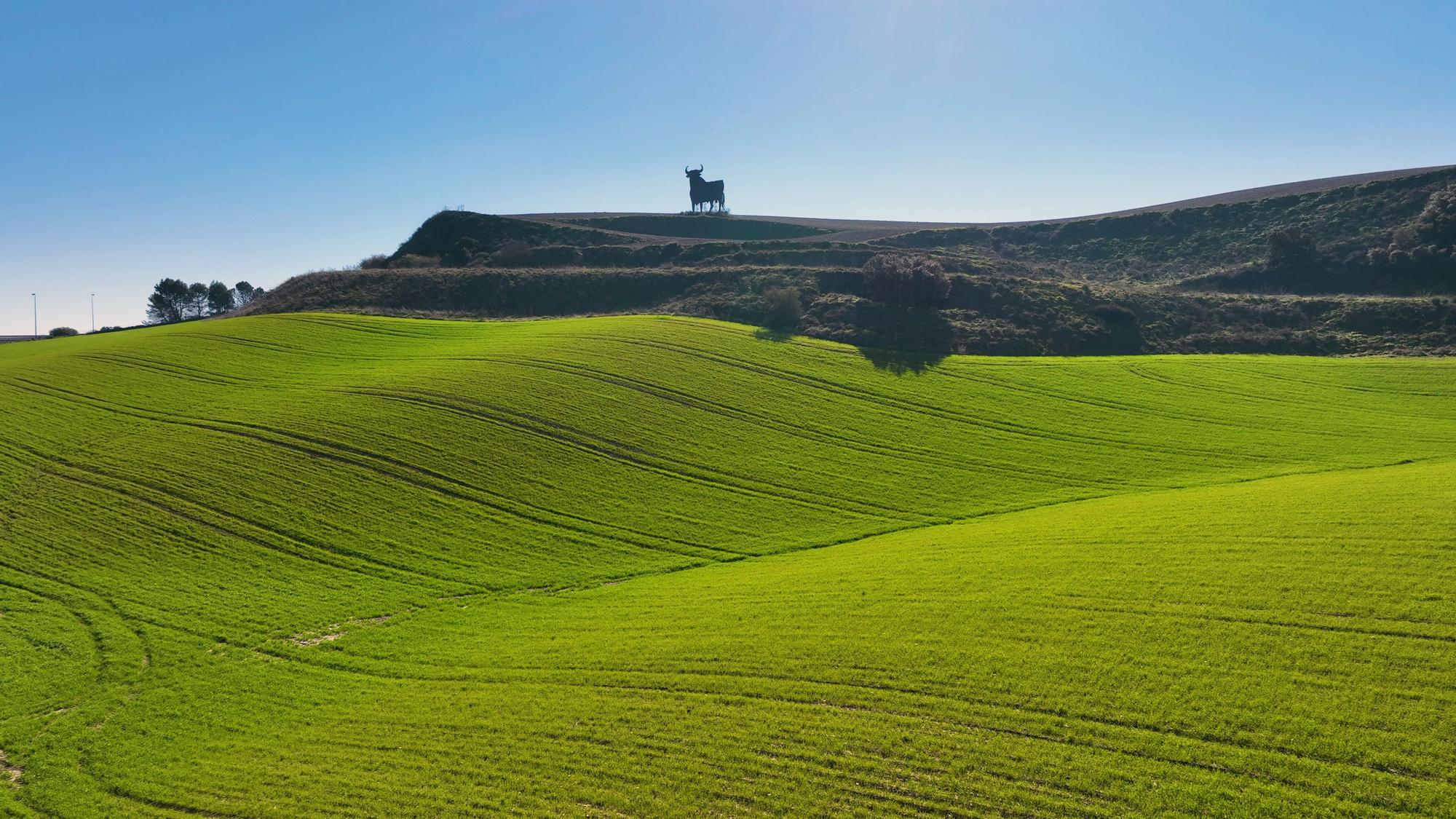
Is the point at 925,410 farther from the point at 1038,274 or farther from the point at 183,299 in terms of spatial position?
the point at 183,299

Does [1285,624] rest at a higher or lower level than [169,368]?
lower

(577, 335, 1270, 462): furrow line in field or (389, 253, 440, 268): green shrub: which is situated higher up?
(389, 253, 440, 268): green shrub

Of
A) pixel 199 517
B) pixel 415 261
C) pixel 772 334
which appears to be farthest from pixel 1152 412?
pixel 415 261

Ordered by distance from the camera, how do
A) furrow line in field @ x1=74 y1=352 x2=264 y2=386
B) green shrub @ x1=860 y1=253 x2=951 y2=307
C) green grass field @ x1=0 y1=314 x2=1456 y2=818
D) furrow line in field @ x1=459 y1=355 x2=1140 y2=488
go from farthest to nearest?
green shrub @ x1=860 y1=253 x2=951 y2=307, furrow line in field @ x1=74 y1=352 x2=264 y2=386, furrow line in field @ x1=459 y1=355 x2=1140 y2=488, green grass field @ x1=0 y1=314 x2=1456 y2=818

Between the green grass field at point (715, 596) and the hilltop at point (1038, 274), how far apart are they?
1241 cm

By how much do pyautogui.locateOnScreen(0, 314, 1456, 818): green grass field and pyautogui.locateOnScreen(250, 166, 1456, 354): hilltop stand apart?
12.4m

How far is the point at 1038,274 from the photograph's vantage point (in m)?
74.2

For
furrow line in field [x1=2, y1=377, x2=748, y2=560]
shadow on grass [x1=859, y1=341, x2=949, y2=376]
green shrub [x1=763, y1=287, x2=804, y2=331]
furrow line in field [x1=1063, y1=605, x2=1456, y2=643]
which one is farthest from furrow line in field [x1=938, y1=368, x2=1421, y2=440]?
furrow line in field [x1=2, y1=377, x2=748, y2=560]

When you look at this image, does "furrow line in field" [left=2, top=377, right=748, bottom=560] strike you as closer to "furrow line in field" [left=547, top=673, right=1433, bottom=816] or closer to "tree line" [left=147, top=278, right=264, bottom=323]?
"furrow line in field" [left=547, top=673, right=1433, bottom=816]

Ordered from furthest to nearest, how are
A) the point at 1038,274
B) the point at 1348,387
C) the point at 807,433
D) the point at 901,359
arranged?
1. the point at 1038,274
2. the point at 901,359
3. the point at 1348,387
4. the point at 807,433

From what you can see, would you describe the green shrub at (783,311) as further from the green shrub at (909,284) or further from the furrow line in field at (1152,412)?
Answer: the furrow line in field at (1152,412)

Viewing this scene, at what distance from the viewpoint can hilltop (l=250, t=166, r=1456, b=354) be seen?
5734cm

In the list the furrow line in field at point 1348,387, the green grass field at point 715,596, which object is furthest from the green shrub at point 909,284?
the furrow line in field at point 1348,387

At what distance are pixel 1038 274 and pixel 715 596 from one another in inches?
2476
